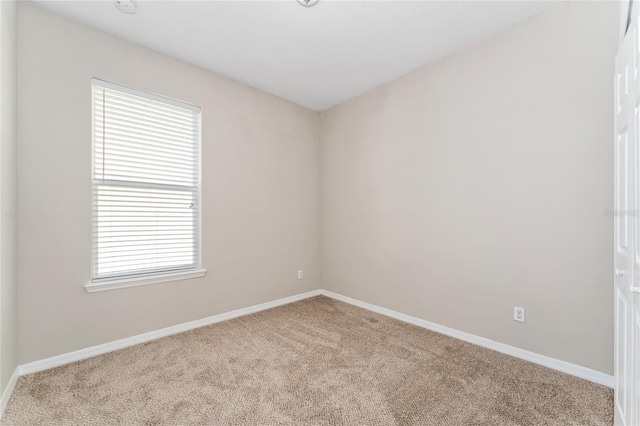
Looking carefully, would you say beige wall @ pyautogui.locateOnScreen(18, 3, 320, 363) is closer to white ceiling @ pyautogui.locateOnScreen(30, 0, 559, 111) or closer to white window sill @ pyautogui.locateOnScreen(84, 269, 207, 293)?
white window sill @ pyautogui.locateOnScreen(84, 269, 207, 293)

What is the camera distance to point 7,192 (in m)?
1.83

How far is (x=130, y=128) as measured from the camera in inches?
101

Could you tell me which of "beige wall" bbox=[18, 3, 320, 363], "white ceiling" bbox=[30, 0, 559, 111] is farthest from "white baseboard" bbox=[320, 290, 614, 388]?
"white ceiling" bbox=[30, 0, 559, 111]

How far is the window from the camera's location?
7.91 ft

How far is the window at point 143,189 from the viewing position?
241 cm

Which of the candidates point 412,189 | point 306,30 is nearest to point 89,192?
point 306,30

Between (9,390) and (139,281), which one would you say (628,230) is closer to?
(139,281)

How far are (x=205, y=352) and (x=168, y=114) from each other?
2285 millimetres

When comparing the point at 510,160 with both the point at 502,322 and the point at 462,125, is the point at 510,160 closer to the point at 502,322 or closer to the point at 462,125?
the point at 462,125

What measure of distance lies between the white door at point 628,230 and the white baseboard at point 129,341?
10.1ft

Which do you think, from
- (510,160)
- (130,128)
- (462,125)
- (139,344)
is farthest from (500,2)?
(139,344)

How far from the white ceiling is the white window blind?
0.54 m

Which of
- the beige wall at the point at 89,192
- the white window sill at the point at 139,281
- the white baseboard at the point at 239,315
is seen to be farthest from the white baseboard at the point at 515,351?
the white window sill at the point at 139,281

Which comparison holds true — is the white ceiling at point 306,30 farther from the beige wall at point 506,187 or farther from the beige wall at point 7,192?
the beige wall at point 7,192
